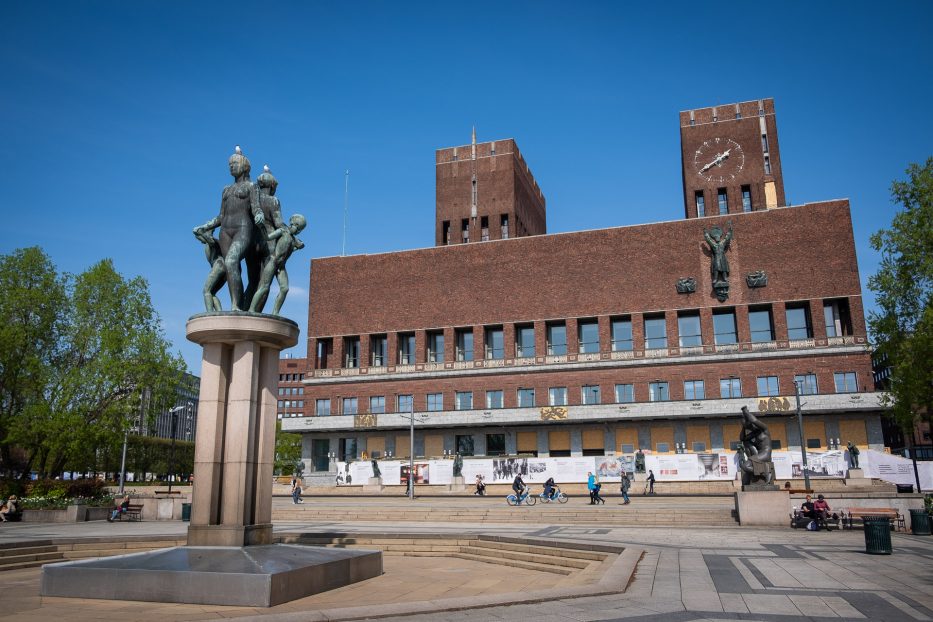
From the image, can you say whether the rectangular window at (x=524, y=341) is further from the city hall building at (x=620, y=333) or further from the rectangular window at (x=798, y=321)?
the rectangular window at (x=798, y=321)

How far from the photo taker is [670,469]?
50.4 m

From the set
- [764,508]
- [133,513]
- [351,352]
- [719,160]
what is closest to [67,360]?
[133,513]

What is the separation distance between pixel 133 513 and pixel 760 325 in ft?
158

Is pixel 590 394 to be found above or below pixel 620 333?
below

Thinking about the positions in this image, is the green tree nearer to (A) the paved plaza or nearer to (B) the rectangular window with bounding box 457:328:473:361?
(A) the paved plaza

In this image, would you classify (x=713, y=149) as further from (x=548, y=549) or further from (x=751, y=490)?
(x=548, y=549)

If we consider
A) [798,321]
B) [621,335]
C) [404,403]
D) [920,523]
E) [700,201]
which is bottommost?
[920,523]

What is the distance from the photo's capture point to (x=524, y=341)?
6581cm

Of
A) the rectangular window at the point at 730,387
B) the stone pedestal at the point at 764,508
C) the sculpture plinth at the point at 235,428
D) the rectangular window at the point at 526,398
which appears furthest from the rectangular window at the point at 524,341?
the sculpture plinth at the point at 235,428

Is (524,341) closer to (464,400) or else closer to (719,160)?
(464,400)

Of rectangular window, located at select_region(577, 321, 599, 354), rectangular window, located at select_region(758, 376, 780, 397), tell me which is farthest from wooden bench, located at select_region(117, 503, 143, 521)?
rectangular window, located at select_region(758, 376, 780, 397)

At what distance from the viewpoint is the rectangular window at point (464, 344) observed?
67.0m

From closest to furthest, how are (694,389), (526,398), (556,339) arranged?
1. (694,389)
2. (526,398)
3. (556,339)

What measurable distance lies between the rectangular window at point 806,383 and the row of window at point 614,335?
3.57m
